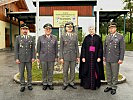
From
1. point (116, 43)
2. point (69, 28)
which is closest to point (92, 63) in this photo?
point (116, 43)

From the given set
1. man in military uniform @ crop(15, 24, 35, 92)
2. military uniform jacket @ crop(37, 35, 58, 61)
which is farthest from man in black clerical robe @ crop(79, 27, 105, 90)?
man in military uniform @ crop(15, 24, 35, 92)

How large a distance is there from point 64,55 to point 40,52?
659mm

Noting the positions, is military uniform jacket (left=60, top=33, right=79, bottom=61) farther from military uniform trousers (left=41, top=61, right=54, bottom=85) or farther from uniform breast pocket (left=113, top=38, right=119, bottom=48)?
uniform breast pocket (left=113, top=38, right=119, bottom=48)

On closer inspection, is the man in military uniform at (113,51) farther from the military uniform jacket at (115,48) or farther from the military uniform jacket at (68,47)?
the military uniform jacket at (68,47)

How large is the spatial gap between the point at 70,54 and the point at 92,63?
0.65 metres

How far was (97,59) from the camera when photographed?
6.90 metres

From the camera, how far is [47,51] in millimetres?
6809

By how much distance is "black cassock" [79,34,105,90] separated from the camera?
6.88m

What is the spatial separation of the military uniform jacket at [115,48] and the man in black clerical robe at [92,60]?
35 cm

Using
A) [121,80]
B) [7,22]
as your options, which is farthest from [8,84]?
[7,22]

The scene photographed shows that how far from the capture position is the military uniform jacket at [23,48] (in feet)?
21.8

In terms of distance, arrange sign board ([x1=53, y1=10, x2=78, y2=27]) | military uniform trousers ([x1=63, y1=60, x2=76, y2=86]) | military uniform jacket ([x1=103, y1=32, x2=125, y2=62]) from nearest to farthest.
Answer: military uniform jacket ([x1=103, y1=32, x2=125, y2=62])
military uniform trousers ([x1=63, y1=60, x2=76, y2=86])
sign board ([x1=53, y1=10, x2=78, y2=27])

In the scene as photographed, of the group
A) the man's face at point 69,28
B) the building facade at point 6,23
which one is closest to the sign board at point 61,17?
the man's face at point 69,28

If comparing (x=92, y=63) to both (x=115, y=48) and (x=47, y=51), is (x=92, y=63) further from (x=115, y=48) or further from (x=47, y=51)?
(x=47, y=51)
